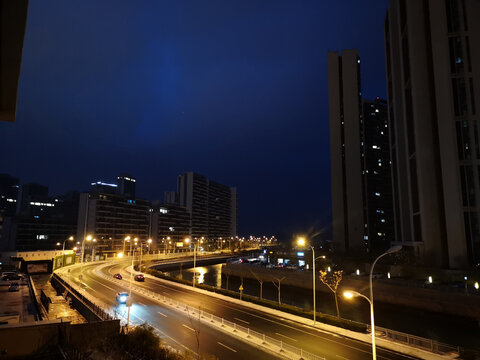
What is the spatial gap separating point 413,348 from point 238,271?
68246 millimetres

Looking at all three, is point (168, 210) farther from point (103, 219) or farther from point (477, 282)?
point (477, 282)

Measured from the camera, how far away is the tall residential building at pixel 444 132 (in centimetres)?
6006

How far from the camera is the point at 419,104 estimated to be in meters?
69.9

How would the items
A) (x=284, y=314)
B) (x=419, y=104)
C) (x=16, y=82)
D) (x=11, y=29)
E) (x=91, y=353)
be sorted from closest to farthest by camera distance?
(x=11, y=29)
(x=16, y=82)
(x=91, y=353)
(x=284, y=314)
(x=419, y=104)

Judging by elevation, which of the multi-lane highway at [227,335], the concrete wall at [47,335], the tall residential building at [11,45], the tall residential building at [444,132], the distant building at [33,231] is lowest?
the multi-lane highway at [227,335]

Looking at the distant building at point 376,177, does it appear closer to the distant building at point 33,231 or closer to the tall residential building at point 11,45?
the tall residential building at point 11,45

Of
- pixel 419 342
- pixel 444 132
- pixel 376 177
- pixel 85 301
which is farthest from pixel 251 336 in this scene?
pixel 376 177

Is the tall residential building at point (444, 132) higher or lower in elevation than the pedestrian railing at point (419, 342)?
higher

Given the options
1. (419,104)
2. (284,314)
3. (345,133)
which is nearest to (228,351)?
(284,314)

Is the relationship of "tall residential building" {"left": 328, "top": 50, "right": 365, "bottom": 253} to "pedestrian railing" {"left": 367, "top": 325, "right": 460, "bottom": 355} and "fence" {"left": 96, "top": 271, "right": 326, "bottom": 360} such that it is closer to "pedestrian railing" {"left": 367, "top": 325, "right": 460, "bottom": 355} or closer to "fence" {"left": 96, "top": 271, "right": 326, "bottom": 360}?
"pedestrian railing" {"left": 367, "top": 325, "right": 460, "bottom": 355}

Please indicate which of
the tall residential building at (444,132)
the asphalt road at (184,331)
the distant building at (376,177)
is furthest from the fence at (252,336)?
the distant building at (376,177)

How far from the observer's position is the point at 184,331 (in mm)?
29641

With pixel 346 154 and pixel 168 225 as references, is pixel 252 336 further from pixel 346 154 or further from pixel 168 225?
pixel 168 225

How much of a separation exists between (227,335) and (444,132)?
2311 inches
